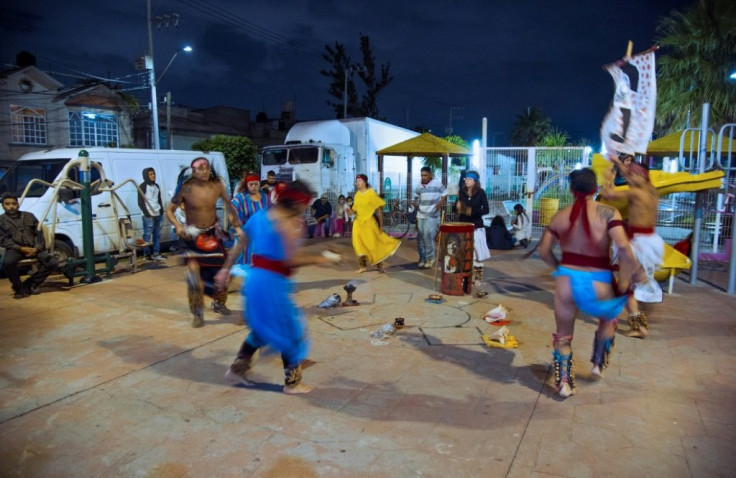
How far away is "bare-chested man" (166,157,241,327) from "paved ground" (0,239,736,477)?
42 cm

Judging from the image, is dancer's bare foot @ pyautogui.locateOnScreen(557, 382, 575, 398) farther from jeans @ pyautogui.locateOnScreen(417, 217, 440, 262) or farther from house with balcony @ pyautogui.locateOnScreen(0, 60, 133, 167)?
house with balcony @ pyautogui.locateOnScreen(0, 60, 133, 167)

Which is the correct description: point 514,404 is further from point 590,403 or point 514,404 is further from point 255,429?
point 255,429

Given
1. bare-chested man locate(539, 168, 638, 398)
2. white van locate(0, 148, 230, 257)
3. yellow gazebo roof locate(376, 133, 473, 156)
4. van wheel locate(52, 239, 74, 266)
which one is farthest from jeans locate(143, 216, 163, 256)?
bare-chested man locate(539, 168, 638, 398)

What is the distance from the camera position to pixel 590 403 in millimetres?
3744

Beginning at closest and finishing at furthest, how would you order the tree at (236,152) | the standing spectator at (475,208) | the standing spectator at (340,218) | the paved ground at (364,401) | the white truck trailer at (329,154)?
1. the paved ground at (364,401)
2. the standing spectator at (475,208)
3. the standing spectator at (340,218)
4. the white truck trailer at (329,154)
5. the tree at (236,152)

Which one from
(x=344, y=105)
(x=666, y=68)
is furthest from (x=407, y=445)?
(x=344, y=105)

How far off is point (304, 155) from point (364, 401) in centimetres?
1305

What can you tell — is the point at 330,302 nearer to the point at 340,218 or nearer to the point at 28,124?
the point at 340,218

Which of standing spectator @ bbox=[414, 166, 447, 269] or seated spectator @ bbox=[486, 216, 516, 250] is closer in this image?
standing spectator @ bbox=[414, 166, 447, 269]

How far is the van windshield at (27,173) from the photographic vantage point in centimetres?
902

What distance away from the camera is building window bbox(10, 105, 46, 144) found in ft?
79.6

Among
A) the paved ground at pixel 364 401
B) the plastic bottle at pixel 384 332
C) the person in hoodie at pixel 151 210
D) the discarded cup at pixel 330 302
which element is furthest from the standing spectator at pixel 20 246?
the plastic bottle at pixel 384 332

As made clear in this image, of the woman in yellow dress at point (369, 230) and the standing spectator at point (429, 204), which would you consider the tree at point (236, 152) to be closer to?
the woman in yellow dress at point (369, 230)

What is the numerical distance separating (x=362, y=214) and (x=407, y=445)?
5.85 metres
